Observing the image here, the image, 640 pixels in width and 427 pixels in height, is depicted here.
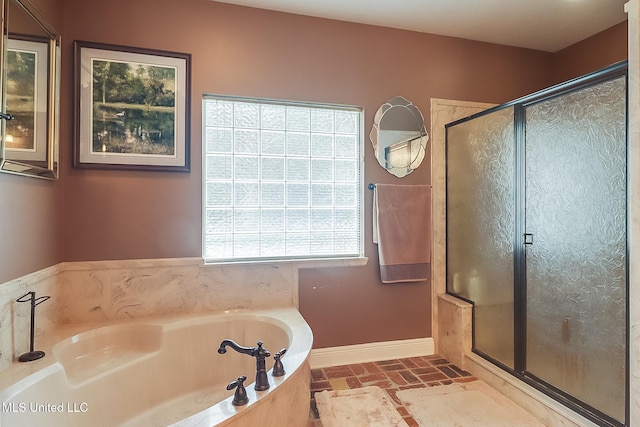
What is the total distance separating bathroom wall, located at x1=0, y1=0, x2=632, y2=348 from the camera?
6.81ft

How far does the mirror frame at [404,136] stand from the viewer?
2635mm

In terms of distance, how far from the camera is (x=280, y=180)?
8.23 feet

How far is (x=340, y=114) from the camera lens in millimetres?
2623

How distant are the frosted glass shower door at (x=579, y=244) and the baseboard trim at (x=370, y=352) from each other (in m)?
0.81

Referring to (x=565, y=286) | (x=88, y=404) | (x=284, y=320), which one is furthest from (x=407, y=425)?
(x=88, y=404)

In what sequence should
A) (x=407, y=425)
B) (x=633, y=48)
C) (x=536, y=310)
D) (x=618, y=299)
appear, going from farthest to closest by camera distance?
(x=536, y=310) → (x=407, y=425) → (x=618, y=299) → (x=633, y=48)

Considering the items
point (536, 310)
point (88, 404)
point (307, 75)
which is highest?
point (307, 75)

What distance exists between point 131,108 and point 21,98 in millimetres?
612

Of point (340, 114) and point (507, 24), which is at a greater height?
point (507, 24)

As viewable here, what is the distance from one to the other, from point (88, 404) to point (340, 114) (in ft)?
7.65

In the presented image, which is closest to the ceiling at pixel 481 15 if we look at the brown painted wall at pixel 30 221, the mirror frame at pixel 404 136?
the mirror frame at pixel 404 136

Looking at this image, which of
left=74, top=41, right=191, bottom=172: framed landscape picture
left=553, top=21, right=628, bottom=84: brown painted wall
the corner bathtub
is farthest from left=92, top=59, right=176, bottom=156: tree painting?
left=553, top=21, right=628, bottom=84: brown painted wall

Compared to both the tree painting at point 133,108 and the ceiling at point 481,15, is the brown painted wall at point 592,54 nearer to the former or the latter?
the ceiling at point 481,15

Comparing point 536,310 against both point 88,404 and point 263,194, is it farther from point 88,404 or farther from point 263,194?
point 88,404
